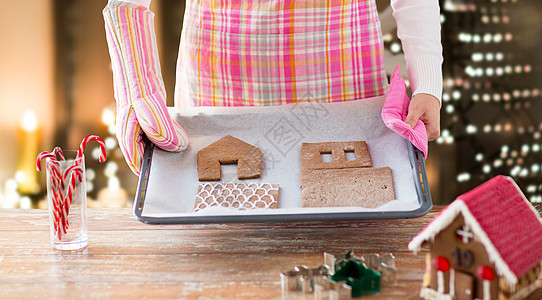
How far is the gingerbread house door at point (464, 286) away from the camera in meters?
0.64

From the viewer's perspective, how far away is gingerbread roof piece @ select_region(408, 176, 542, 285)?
1.98 feet

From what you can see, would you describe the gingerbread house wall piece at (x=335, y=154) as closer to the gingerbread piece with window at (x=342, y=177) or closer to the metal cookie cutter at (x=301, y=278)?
the gingerbread piece with window at (x=342, y=177)

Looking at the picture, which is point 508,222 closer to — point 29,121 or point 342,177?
point 342,177

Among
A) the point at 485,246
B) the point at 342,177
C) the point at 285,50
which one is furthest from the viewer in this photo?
the point at 285,50

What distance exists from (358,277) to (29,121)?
2332 millimetres

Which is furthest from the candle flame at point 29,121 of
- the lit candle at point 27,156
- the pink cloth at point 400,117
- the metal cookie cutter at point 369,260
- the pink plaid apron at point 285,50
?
the metal cookie cutter at point 369,260

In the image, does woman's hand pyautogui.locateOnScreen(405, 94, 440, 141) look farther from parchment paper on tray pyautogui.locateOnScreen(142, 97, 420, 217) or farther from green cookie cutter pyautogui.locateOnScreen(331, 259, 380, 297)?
green cookie cutter pyautogui.locateOnScreen(331, 259, 380, 297)

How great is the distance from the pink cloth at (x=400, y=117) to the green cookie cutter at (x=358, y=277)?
37 cm

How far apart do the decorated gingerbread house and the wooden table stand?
8 centimetres

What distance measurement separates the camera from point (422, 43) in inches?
46.7

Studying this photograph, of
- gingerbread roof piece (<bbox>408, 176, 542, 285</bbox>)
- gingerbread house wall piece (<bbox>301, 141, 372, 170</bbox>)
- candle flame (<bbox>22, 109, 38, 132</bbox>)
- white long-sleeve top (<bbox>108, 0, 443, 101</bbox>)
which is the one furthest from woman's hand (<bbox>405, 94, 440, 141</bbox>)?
candle flame (<bbox>22, 109, 38, 132</bbox>)

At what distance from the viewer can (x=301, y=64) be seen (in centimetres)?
131

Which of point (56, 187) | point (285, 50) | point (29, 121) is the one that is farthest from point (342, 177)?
point (29, 121)

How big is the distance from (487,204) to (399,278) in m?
0.20
